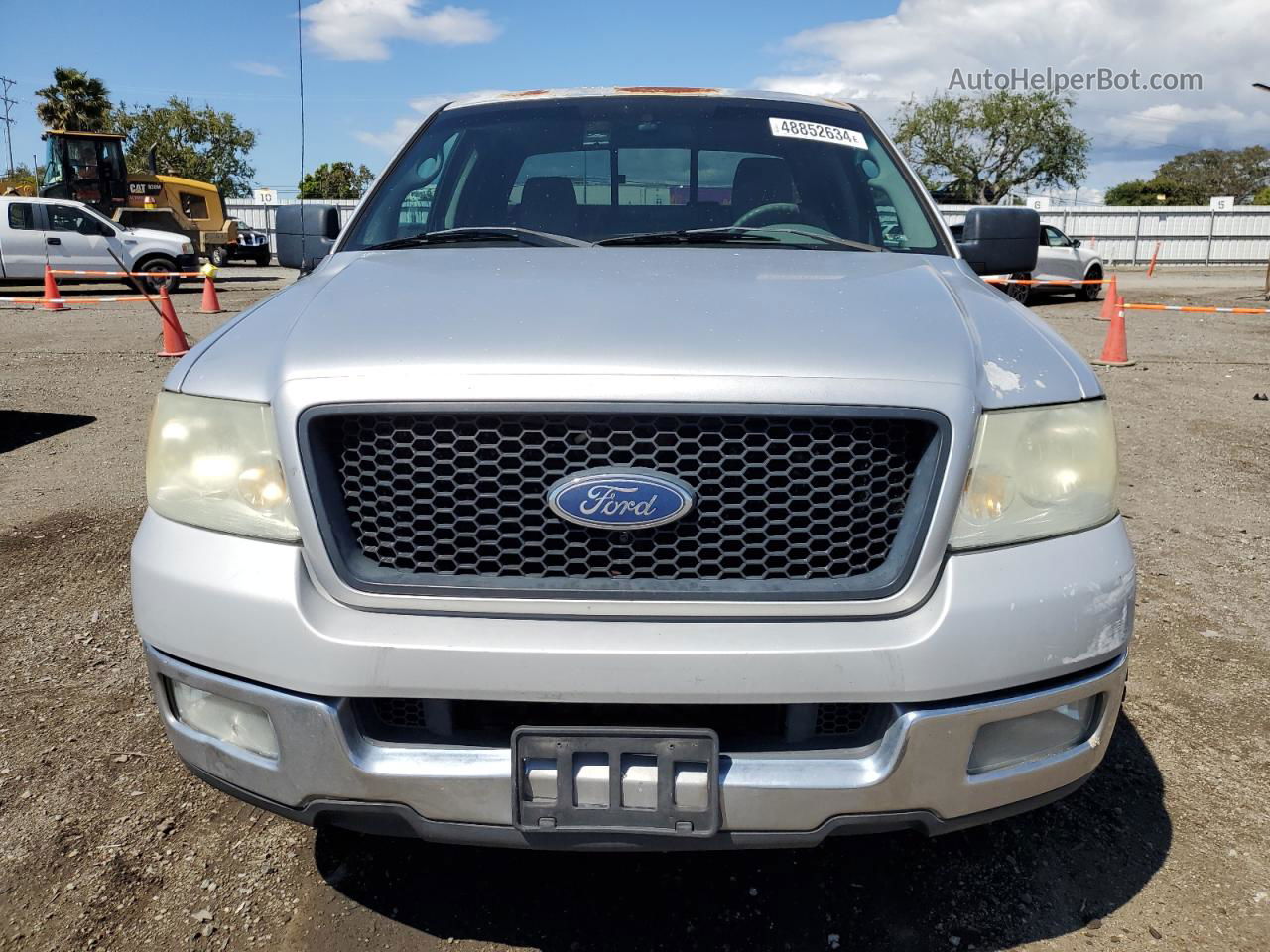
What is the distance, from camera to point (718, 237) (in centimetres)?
278

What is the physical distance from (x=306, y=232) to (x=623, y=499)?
85.9 inches

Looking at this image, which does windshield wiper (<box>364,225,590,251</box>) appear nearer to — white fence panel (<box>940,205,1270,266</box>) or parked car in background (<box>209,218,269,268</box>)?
parked car in background (<box>209,218,269,268</box>)

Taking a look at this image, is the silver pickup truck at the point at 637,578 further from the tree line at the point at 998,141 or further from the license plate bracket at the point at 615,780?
the tree line at the point at 998,141

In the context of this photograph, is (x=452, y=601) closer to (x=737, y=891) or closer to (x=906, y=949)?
(x=737, y=891)

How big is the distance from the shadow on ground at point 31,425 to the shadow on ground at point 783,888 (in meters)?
5.45

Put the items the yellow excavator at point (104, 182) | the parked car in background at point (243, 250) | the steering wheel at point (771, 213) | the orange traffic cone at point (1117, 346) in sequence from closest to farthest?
the steering wheel at point (771, 213) < the orange traffic cone at point (1117, 346) < the yellow excavator at point (104, 182) < the parked car in background at point (243, 250)

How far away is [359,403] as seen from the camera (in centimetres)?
173

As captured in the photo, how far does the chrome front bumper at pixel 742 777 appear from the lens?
67.4 inches

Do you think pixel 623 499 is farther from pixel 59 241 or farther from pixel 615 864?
pixel 59 241

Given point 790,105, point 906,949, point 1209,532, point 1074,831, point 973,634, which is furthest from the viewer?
point 1209,532

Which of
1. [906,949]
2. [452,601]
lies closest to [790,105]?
[452,601]

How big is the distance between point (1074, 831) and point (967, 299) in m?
1.35

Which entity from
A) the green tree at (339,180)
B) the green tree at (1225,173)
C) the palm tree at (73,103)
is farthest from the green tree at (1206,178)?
the palm tree at (73,103)

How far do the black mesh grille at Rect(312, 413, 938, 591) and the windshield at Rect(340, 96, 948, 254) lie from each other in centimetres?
129
